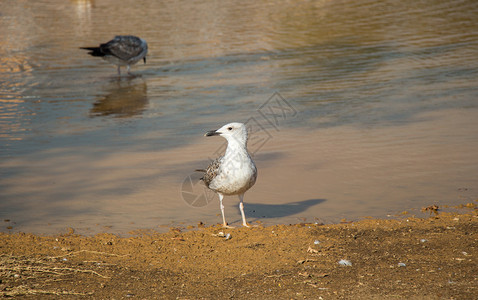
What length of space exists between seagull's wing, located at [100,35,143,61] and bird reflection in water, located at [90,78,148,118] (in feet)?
3.30

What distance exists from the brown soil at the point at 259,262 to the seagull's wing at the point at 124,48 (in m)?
11.1

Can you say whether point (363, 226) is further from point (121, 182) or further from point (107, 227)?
point (121, 182)

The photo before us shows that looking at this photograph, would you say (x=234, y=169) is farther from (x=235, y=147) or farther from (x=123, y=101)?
(x=123, y=101)

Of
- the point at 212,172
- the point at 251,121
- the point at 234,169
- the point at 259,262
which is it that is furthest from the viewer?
the point at 251,121

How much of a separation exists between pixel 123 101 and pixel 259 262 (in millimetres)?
9496

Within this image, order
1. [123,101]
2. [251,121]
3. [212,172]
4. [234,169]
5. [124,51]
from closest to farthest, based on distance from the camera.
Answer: [234,169], [212,172], [251,121], [123,101], [124,51]

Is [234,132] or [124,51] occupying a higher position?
[234,132]

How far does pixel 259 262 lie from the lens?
562cm

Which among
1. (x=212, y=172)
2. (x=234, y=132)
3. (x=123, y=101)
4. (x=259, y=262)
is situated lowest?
(x=123, y=101)

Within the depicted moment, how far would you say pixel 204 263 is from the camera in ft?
18.7

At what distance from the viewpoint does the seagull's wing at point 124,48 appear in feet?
55.9

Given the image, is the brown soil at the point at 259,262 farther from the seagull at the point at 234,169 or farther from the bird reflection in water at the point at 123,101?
the bird reflection in water at the point at 123,101

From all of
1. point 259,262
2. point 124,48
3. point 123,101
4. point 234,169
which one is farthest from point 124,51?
point 259,262

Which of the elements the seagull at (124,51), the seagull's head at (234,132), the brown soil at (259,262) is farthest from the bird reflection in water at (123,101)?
the brown soil at (259,262)
